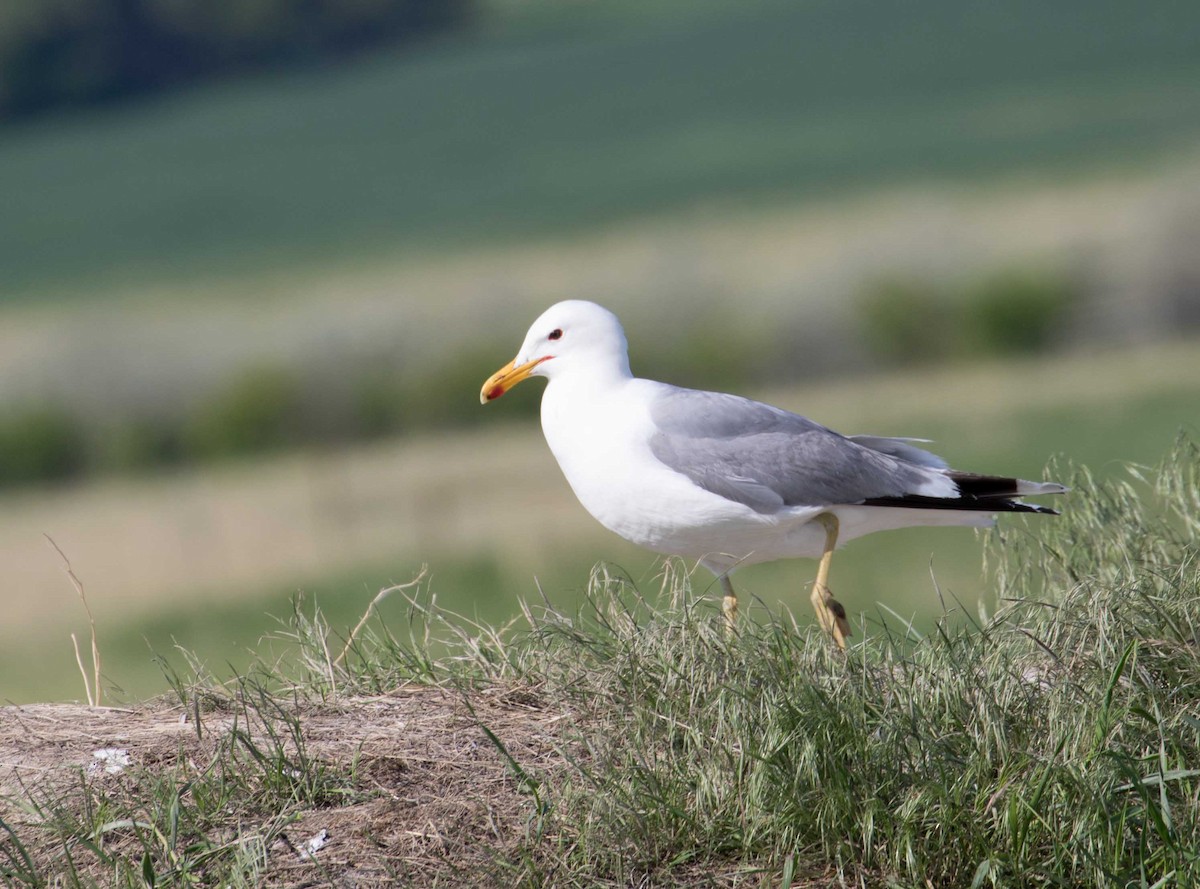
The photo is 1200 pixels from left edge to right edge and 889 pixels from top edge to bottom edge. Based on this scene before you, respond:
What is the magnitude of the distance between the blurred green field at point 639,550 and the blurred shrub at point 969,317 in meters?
0.71

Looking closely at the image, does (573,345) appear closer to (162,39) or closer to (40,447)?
(40,447)

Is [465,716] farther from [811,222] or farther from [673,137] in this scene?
[673,137]

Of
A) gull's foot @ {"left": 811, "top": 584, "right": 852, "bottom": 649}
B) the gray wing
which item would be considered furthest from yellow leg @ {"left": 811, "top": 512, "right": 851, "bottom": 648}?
the gray wing

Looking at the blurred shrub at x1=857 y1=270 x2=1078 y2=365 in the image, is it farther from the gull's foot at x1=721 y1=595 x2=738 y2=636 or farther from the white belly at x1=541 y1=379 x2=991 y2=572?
the gull's foot at x1=721 y1=595 x2=738 y2=636

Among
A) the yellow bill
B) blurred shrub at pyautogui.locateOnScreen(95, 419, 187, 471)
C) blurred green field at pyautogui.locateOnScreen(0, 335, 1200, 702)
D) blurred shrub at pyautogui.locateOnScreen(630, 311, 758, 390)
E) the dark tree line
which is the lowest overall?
blurred green field at pyautogui.locateOnScreen(0, 335, 1200, 702)

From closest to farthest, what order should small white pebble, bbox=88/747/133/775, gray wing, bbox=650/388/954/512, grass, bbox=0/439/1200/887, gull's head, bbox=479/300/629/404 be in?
1. grass, bbox=0/439/1200/887
2. small white pebble, bbox=88/747/133/775
3. gray wing, bbox=650/388/954/512
4. gull's head, bbox=479/300/629/404

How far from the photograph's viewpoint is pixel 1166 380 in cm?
2522

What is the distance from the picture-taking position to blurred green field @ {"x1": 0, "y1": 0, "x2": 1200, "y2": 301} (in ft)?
142

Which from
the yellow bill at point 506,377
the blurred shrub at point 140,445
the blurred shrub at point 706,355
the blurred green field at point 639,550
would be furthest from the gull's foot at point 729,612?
the blurred shrub at point 140,445

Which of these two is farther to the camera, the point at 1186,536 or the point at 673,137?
the point at 673,137

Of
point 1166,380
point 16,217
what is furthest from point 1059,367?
point 16,217

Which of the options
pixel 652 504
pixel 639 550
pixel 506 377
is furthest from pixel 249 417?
pixel 652 504

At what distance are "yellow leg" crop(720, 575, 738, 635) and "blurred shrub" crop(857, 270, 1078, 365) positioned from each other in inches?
945

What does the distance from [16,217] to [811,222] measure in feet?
75.9
